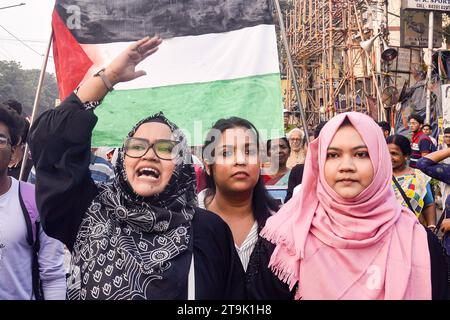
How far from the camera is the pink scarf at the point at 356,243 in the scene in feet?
6.05

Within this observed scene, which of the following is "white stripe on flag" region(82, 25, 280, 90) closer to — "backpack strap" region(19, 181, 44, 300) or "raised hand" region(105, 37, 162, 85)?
"raised hand" region(105, 37, 162, 85)

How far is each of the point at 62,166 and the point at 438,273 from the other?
4.57ft

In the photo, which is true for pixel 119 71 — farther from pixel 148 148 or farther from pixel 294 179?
pixel 294 179

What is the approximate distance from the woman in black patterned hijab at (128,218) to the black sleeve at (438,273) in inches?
27.1

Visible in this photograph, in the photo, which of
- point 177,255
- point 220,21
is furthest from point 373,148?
point 220,21

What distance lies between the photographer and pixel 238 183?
8.19ft

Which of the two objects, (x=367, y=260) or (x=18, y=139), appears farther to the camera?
(x=18, y=139)

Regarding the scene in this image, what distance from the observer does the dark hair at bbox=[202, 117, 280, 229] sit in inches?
101

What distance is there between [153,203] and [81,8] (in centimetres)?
157

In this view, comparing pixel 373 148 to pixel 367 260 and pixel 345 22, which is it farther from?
pixel 345 22

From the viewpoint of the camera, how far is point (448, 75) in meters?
11.5

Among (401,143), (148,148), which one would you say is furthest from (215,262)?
(401,143)

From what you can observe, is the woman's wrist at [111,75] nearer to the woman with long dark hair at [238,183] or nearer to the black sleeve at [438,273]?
the woman with long dark hair at [238,183]

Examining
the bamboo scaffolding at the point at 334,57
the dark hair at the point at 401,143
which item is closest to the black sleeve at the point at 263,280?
the dark hair at the point at 401,143
